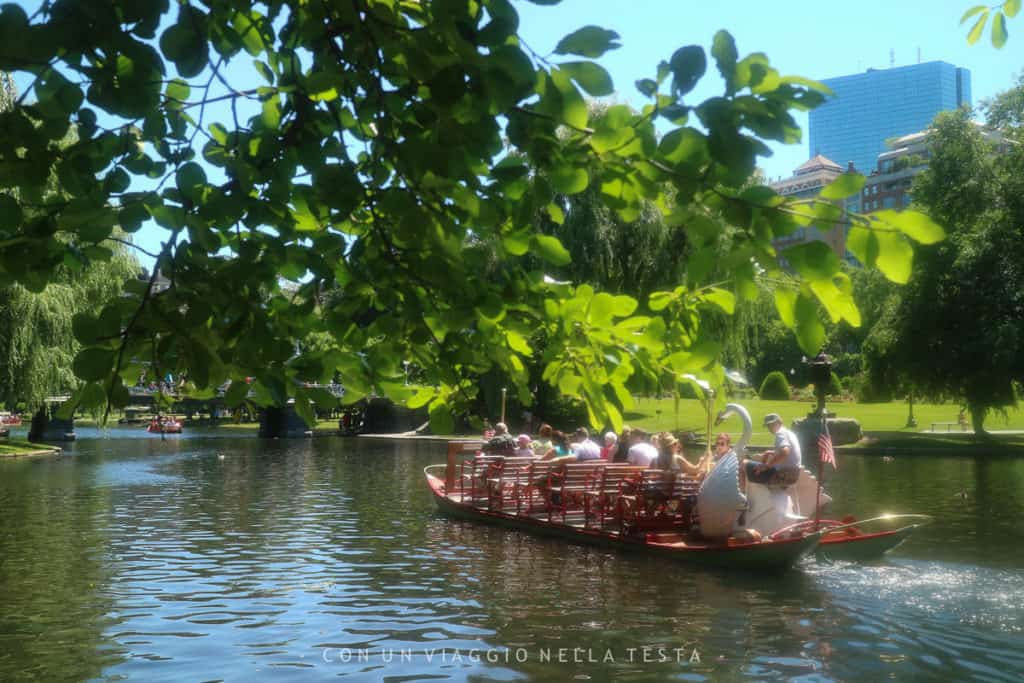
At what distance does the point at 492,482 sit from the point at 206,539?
16.1 ft

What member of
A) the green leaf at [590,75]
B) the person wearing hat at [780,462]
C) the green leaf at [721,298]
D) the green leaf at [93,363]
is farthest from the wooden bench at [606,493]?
the green leaf at [590,75]

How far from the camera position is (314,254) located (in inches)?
126

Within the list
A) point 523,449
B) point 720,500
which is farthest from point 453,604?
point 523,449

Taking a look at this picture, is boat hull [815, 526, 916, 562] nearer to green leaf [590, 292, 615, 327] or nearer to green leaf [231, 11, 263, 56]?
green leaf [590, 292, 615, 327]

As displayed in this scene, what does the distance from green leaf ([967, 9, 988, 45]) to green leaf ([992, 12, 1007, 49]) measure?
35 millimetres

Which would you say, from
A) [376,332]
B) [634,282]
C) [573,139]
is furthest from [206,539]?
[634,282]

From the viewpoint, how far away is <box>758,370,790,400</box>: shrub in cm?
6775

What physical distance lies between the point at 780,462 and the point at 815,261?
35.3 ft

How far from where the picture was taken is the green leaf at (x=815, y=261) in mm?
2115

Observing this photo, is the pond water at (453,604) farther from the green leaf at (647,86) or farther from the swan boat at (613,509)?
the green leaf at (647,86)

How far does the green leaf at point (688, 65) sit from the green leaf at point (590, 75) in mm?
175

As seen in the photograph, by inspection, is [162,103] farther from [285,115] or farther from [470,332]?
[470,332]

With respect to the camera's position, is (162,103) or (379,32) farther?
(162,103)

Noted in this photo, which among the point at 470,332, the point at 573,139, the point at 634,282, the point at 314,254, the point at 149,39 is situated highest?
the point at 634,282
